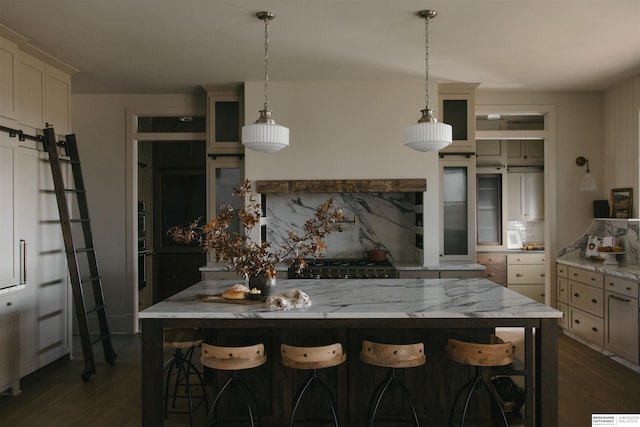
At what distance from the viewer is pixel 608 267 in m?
4.86

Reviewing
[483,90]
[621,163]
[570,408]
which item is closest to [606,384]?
[570,408]

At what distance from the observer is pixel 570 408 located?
356 centimetres

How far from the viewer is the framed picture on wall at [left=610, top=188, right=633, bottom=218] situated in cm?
525

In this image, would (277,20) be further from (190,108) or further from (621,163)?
(621,163)

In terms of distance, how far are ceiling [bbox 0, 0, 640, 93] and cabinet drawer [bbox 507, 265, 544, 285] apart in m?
2.83

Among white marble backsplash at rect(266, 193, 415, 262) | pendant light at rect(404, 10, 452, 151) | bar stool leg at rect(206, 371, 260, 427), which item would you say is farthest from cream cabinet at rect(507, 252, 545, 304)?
bar stool leg at rect(206, 371, 260, 427)

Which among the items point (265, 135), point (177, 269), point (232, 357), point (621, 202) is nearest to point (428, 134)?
point (265, 135)

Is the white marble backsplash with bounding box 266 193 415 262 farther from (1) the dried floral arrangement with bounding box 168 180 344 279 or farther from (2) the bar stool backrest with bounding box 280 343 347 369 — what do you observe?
(2) the bar stool backrest with bounding box 280 343 347 369

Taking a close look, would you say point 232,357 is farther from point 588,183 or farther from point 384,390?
point 588,183

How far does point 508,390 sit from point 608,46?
9.97 ft

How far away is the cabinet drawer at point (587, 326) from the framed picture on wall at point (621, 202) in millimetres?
1178

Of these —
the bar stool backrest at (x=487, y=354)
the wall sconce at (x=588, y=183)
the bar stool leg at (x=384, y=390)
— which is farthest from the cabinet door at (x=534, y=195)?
the bar stool leg at (x=384, y=390)

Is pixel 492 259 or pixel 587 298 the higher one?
pixel 492 259

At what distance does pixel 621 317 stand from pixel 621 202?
149 cm
